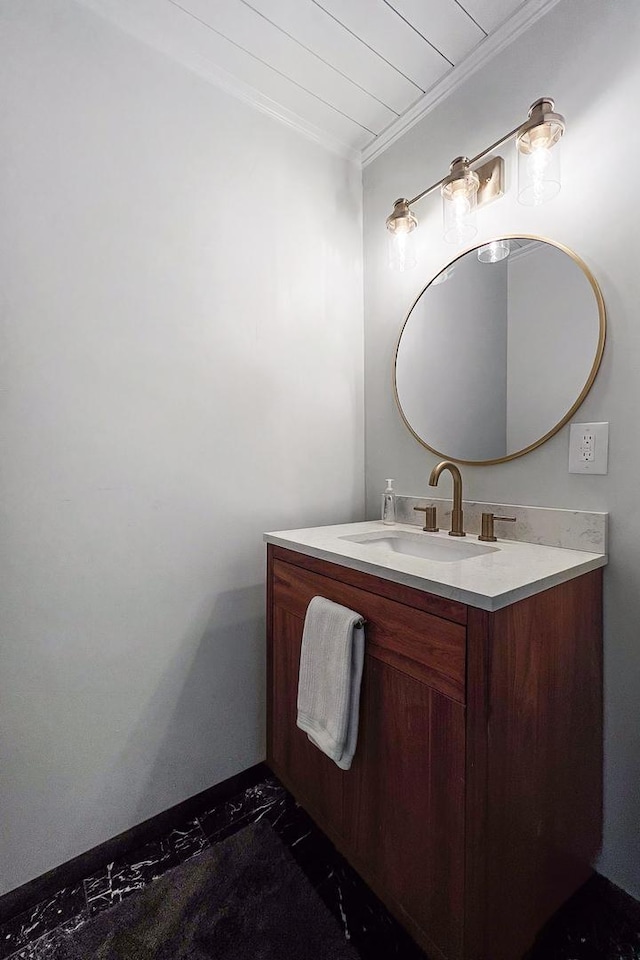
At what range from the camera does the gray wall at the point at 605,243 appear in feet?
3.67

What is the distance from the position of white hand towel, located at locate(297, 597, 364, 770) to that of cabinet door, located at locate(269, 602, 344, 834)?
120 millimetres

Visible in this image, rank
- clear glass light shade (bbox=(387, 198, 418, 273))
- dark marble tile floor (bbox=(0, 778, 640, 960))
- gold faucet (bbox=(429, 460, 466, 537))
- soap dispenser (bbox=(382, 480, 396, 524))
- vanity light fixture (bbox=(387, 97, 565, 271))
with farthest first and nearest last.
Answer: soap dispenser (bbox=(382, 480, 396, 524))
clear glass light shade (bbox=(387, 198, 418, 273))
gold faucet (bbox=(429, 460, 466, 537))
vanity light fixture (bbox=(387, 97, 565, 271))
dark marble tile floor (bbox=(0, 778, 640, 960))

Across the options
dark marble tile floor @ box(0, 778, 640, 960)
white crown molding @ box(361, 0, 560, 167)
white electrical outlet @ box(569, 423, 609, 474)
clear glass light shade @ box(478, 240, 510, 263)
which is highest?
white crown molding @ box(361, 0, 560, 167)

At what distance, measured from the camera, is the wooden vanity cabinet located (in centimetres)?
86

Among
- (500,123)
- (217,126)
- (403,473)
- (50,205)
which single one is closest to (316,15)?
(217,126)

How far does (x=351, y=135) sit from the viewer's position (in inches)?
69.2

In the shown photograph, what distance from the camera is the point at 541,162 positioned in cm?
120

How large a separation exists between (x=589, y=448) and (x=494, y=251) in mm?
678

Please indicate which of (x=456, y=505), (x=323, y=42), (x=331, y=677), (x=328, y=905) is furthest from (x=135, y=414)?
(x=328, y=905)

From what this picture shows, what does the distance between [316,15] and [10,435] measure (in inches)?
57.4

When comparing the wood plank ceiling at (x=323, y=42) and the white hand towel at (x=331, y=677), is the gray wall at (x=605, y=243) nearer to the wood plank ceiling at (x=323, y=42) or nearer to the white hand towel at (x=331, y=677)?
the wood plank ceiling at (x=323, y=42)

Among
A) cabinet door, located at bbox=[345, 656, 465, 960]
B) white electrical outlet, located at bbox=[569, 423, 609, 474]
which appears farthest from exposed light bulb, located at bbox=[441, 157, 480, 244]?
cabinet door, located at bbox=[345, 656, 465, 960]

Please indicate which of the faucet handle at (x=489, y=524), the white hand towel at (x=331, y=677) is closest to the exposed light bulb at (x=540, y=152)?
the faucet handle at (x=489, y=524)

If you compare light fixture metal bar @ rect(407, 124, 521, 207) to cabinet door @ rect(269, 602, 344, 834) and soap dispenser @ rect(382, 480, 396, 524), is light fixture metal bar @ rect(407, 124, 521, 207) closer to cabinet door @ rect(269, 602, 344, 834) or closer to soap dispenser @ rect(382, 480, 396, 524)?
soap dispenser @ rect(382, 480, 396, 524)
